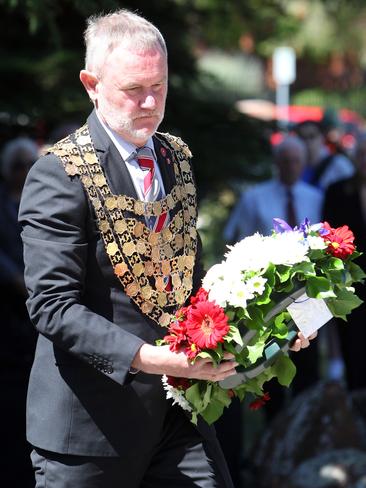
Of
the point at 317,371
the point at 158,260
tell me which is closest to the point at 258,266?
the point at 158,260

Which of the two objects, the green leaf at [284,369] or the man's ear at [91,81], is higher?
the man's ear at [91,81]

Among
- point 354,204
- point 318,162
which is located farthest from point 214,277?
point 318,162

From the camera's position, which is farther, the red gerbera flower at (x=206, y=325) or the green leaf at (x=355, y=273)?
the green leaf at (x=355, y=273)

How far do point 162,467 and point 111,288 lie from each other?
0.56m

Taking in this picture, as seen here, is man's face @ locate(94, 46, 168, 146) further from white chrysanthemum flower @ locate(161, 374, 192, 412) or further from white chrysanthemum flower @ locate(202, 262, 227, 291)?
white chrysanthemum flower @ locate(161, 374, 192, 412)

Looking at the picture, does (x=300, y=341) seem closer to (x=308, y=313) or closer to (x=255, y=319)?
(x=308, y=313)

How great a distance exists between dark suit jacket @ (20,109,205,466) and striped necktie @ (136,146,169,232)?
62mm

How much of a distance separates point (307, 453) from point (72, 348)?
3405 mm

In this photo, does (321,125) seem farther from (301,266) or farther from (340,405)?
(301,266)

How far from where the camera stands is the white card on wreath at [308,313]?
10.0 ft

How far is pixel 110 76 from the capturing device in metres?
3.06

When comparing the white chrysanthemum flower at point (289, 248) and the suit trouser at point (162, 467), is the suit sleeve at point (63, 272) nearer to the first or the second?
the suit trouser at point (162, 467)

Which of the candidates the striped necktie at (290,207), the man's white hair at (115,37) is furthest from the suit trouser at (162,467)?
the striped necktie at (290,207)

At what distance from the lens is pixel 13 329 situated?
576 cm
